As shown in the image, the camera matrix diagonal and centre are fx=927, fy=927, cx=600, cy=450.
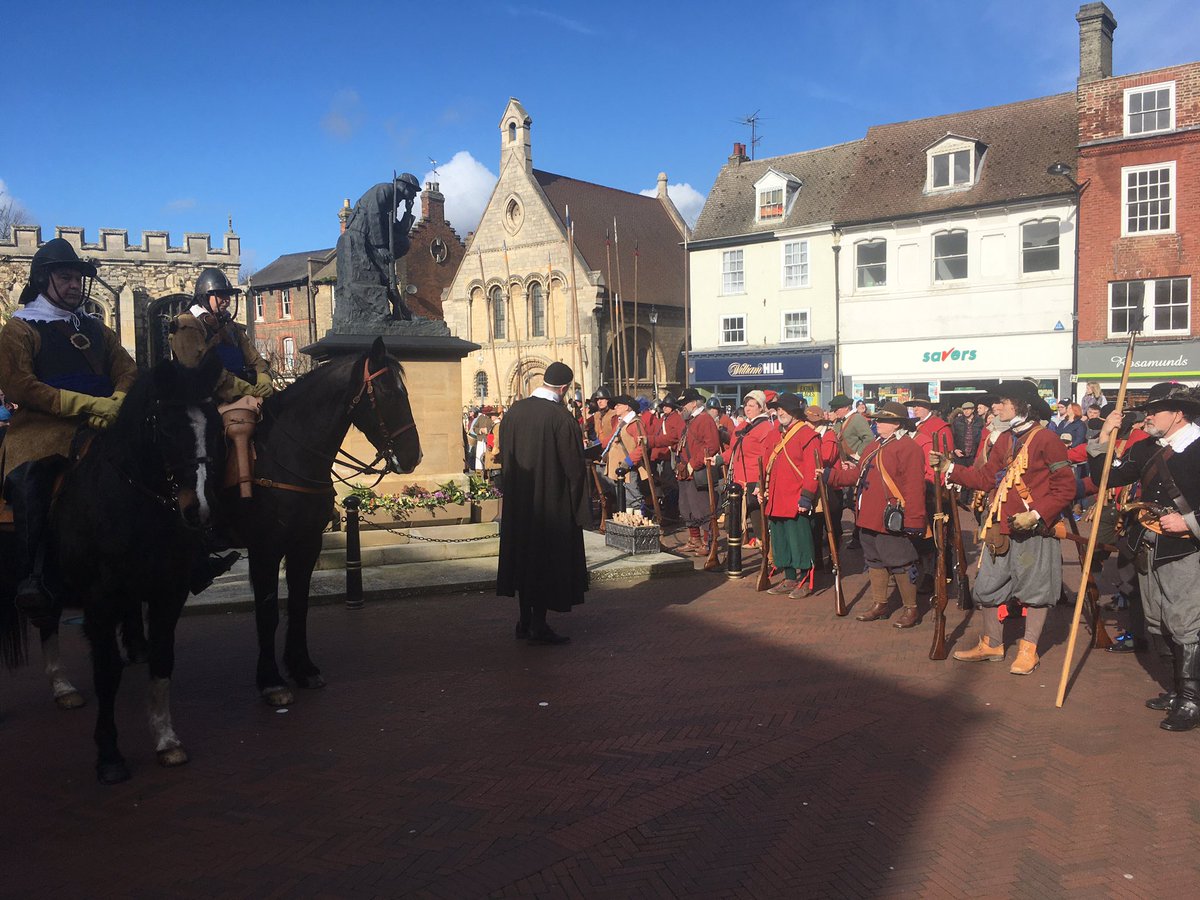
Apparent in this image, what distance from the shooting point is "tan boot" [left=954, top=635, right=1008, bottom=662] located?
7359 millimetres

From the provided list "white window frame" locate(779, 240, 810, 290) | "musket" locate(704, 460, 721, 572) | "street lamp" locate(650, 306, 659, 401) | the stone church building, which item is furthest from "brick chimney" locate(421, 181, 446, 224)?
"musket" locate(704, 460, 721, 572)

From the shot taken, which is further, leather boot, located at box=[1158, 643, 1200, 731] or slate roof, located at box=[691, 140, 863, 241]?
slate roof, located at box=[691, 140, 863, 241]

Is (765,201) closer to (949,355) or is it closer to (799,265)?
(799,265)

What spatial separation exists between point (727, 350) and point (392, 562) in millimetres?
27580

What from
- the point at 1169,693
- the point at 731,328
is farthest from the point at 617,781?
the point at 731,328

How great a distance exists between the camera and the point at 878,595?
8.86 meters

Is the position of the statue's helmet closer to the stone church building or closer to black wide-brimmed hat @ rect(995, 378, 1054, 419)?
black wide-brimmed hat @ rect(995, 378, 1054, 419)

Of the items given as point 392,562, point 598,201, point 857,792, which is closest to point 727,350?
point 598,201

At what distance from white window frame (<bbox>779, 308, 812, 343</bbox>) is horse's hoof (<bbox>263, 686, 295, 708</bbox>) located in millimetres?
30167

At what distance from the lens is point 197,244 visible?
48375 millimetres

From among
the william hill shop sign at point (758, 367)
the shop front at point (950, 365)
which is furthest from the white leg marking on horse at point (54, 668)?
the william hill shop sign at point (758, 367)

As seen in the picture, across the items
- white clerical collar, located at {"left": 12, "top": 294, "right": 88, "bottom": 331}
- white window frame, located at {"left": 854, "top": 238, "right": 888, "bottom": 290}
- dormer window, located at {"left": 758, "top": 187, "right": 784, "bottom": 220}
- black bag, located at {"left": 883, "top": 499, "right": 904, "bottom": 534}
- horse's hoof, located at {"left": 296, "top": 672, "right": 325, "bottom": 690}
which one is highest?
dormer window, located at {"left": 758, "top": 187, "right": 784, "bottom": 220}

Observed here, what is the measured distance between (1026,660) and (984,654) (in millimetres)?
416

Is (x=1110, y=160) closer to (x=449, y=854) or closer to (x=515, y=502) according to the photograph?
(x=515, y=502)
